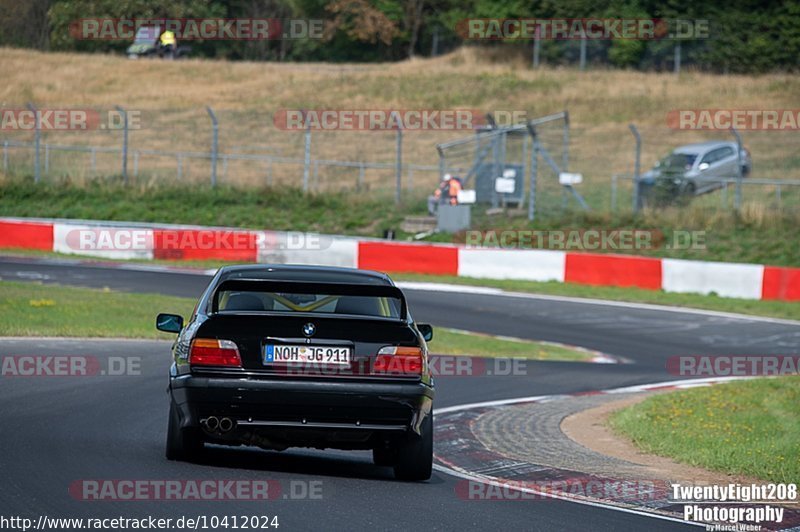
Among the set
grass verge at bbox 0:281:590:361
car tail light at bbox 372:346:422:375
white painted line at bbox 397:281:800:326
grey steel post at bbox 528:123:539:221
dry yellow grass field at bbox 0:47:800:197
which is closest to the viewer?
car tail light at bbox 372:346:422:375

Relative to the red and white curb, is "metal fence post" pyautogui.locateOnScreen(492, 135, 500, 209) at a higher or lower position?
higher

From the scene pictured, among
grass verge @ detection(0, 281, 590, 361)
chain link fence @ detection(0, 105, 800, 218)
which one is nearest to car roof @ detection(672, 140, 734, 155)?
chain link fence @ detection(0, 105, 800, 218)

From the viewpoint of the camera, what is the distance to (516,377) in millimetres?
16031

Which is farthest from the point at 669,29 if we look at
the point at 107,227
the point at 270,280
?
the point at 270,280

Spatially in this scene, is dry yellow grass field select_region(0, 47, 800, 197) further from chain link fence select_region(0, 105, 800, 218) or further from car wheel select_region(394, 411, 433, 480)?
car wheel select_region(394, 411, 433, 480)

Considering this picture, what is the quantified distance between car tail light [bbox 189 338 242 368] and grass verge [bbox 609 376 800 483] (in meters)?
3.96

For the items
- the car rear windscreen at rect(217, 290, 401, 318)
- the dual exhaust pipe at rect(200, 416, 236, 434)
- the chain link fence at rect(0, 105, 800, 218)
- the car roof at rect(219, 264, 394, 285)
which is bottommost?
the dual exhaust pipe at rect(200, 416, 236, 434)

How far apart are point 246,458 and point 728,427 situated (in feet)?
15.6

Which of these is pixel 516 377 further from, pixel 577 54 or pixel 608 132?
pixel 577 54

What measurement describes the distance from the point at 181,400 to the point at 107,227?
76.5 feet

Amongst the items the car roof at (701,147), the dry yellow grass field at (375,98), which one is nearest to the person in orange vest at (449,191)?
the dry yellow grass field at (375,98)

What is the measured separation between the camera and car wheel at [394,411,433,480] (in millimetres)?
8352

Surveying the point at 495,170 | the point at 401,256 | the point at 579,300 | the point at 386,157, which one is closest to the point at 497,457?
the point at 579,300

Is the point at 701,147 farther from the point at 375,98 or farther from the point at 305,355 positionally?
the point at 305,355
